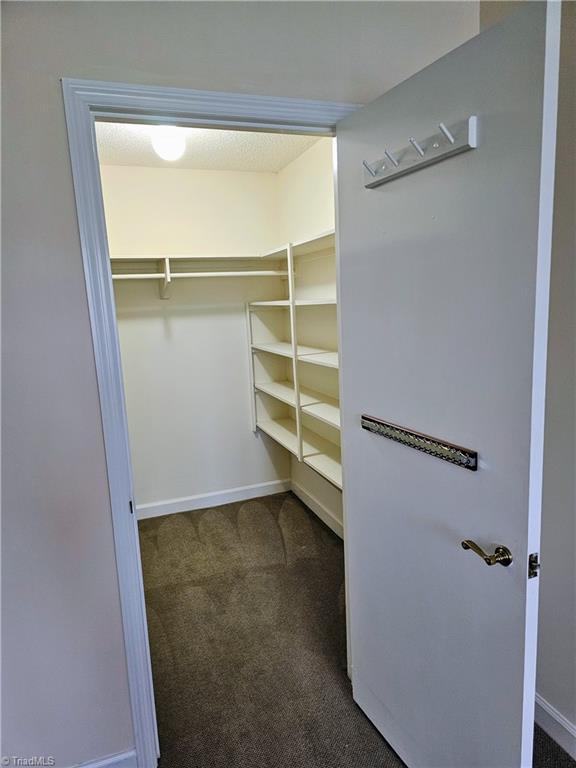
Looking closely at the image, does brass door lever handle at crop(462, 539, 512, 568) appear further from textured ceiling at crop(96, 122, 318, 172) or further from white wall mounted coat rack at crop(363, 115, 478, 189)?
textured ceiling at crop(96, 122, 318, 172)

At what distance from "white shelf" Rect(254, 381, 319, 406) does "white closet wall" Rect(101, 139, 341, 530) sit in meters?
0.18

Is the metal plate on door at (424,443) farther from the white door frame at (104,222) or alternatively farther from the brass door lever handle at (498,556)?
the white door frame at (104,222)

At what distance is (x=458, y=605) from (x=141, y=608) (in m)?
0.98

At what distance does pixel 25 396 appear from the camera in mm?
1317

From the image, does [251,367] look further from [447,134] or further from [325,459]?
[447,134]

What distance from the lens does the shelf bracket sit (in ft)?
9.89

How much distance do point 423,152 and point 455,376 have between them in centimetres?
56

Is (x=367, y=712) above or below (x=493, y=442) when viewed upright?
below

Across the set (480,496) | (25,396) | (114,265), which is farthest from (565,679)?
(114,265)

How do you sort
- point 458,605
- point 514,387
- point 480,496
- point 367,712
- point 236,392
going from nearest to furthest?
1. point 514,387
2. point 480,496
3. point 458,605
4. point 367,712
5. point 236,392

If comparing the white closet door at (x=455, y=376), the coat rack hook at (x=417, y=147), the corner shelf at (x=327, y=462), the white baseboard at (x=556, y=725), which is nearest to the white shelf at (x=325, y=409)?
the corner shelf at (x=327, y=462)

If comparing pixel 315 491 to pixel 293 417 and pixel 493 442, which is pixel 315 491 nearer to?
pixel 293 417

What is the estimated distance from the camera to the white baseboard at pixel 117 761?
5.07 feet

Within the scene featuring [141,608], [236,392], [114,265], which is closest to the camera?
[141,608]
